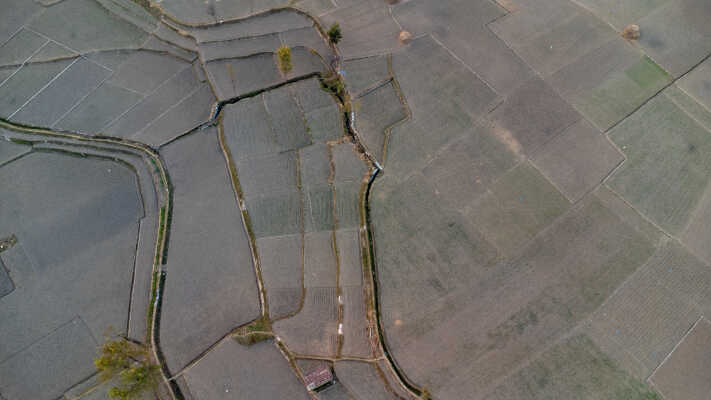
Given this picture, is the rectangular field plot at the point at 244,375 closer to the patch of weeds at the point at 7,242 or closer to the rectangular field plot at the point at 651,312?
the patch of weeds at the point at 7,242

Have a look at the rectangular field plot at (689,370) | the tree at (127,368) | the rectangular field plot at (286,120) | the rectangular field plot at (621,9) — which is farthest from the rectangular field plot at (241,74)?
the rectangular field plot at (689,370)

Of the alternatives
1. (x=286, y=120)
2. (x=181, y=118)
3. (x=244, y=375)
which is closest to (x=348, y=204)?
(x=286, y=120)

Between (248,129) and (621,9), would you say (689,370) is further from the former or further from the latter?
(248,129)

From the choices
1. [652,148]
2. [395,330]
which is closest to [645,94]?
[652,148]

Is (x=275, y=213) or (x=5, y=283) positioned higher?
(x=5, y=283)

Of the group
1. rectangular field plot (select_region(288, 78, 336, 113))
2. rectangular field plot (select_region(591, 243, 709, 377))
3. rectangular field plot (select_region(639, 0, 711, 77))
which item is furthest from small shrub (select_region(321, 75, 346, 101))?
rectangular field plot (select_region(639, 0, 711, 77))
